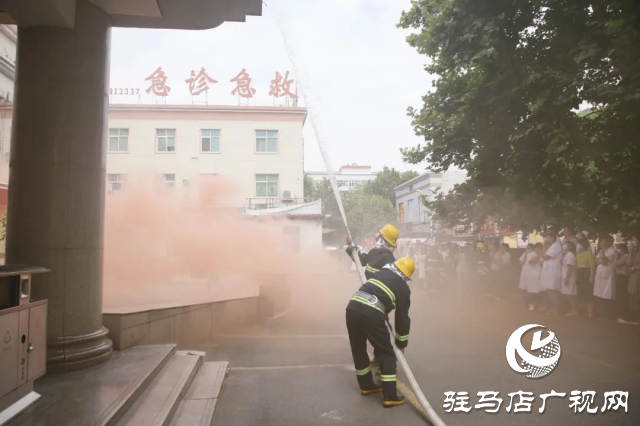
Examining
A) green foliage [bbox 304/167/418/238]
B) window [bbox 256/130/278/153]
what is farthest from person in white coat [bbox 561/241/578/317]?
window [bbox 256/130/278/153]

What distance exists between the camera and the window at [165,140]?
74.9 feet

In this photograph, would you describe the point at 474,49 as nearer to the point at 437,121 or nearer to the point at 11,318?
the point at 437,121

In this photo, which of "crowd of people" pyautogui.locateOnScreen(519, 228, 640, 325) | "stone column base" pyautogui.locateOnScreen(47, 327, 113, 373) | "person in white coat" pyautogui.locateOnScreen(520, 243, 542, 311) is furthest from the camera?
"person in white coat" pyautogui.locateOnScreen(520, 243, 542, 311)

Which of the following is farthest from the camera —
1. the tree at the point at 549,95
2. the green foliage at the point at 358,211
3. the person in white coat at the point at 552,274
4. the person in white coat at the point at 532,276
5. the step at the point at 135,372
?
the green foliage at the point at 358,211

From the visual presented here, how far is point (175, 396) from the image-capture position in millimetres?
4266

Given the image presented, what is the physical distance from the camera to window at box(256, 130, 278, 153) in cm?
2664

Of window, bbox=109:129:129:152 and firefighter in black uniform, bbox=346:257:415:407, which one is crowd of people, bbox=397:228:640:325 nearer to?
firefighter in black uniform, bbox=346:257:415:407

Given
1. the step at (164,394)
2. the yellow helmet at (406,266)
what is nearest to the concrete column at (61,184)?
the step at (164,394)

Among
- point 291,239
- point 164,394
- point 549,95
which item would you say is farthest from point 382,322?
point 291,239

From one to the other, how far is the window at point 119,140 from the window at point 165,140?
1.80 meters

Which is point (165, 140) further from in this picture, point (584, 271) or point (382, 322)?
point (382, 322)

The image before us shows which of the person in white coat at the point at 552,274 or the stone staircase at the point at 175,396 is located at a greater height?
the person in white coat at the point at 552,274

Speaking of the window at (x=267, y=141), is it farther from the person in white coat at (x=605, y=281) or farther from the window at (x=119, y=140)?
the person in white coat at (x=605, y=281)

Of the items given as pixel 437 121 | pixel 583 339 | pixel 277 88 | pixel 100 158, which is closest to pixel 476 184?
pixel 437 121
